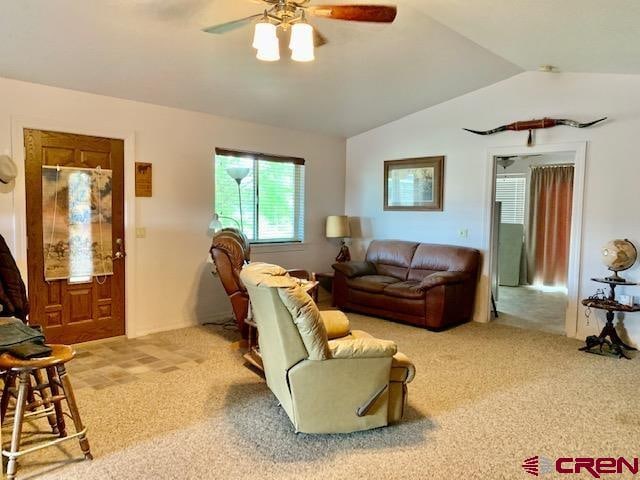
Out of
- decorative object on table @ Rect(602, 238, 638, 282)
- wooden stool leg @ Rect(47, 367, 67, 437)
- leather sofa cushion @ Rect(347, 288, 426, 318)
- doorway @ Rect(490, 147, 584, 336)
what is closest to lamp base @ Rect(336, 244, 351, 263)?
leather sofa cushion @ Rect(347, 288, 426, 318)

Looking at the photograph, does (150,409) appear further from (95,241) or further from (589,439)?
(589,439)

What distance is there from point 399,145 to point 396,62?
76.3 inches

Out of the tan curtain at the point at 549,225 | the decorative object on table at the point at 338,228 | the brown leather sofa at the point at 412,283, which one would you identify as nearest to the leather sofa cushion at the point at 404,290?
the brown leather sofa at the point at 412,283

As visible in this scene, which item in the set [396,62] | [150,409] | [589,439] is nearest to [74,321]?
[150,409]

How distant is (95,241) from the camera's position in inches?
170

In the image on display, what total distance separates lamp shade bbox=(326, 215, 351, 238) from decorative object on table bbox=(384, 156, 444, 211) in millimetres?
635

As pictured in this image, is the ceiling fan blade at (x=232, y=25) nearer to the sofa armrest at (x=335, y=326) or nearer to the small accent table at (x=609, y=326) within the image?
the sofa armrest at (x=335, y=326)

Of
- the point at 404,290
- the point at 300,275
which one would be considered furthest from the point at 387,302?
the point at 300,275

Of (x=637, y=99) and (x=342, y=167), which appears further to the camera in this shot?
(x=342, y=167)

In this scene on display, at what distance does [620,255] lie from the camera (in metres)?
4.19

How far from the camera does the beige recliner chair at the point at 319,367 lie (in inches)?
97.7

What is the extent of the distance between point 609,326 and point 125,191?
191 inches

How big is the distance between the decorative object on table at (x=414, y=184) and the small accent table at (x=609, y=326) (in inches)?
81.7
